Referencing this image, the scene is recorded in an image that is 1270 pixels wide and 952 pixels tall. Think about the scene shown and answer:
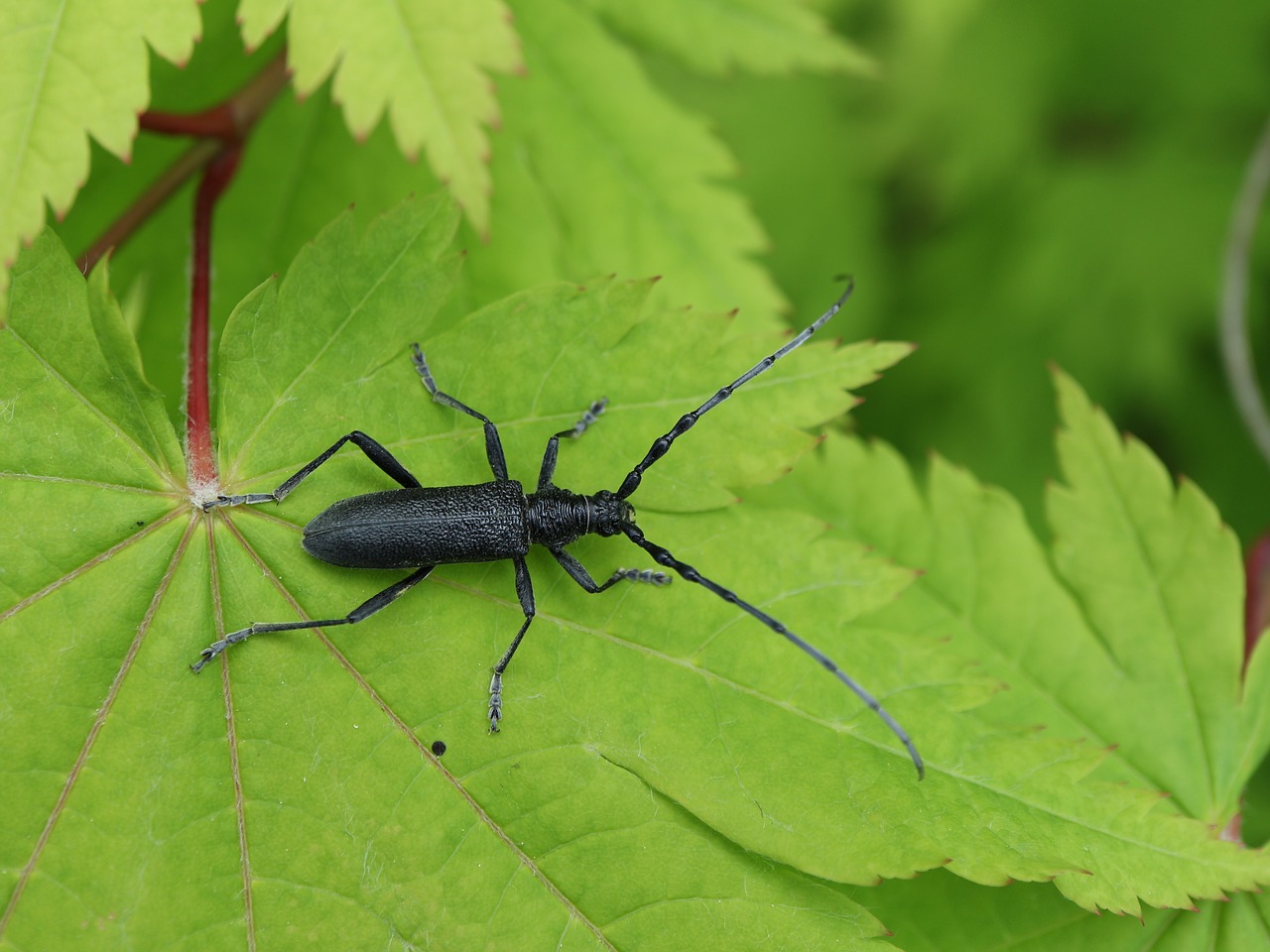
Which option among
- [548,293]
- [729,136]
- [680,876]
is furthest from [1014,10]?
[680,876]

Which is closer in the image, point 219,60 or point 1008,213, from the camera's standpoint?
point 219,60

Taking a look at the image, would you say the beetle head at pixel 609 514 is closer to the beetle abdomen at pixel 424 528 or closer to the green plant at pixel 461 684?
the green plant at pixel 461 684

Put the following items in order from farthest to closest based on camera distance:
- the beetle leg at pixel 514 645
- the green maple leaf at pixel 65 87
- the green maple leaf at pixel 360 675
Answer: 1. the beetle leg at pixel 514 645
2. the green maple leaf at pixel 360 675
3. the green maple leaf at pixel 65 87

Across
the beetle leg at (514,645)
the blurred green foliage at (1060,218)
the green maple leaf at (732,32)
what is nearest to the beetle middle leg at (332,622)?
the beetle leg at (514,645)

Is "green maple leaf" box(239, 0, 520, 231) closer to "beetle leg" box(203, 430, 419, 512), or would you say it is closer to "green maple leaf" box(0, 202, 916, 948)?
"green maple leaf" box(0, 202, 916, 948)

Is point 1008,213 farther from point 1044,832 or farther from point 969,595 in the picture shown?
point 1044,832

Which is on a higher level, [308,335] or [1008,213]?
[1008,213]

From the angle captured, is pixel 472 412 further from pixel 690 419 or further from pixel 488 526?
pixel 690 419

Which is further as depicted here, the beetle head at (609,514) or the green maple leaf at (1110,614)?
the green maple leaf at (1110,614)

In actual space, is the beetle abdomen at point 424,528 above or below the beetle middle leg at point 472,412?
below
